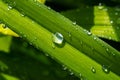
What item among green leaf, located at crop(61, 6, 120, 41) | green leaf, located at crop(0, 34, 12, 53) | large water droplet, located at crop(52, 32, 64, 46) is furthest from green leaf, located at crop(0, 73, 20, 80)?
large water droplet, located at crop(52, 32, 64, 46)

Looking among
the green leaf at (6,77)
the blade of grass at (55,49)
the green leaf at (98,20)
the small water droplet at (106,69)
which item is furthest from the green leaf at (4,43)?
A: the small water droplet at (106,69)

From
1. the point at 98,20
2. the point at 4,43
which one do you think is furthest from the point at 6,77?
the point at 98,20

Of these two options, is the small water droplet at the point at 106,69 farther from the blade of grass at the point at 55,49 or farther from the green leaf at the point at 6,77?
the green leaf at the point at 6,77

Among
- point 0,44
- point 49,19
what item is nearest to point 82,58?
point 49,19

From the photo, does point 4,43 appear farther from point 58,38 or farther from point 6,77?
point 58,38

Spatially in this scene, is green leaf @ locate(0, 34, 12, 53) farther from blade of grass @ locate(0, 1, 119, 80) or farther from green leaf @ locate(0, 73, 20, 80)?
blade of grass @ locate(0, 1, 119, 80)
